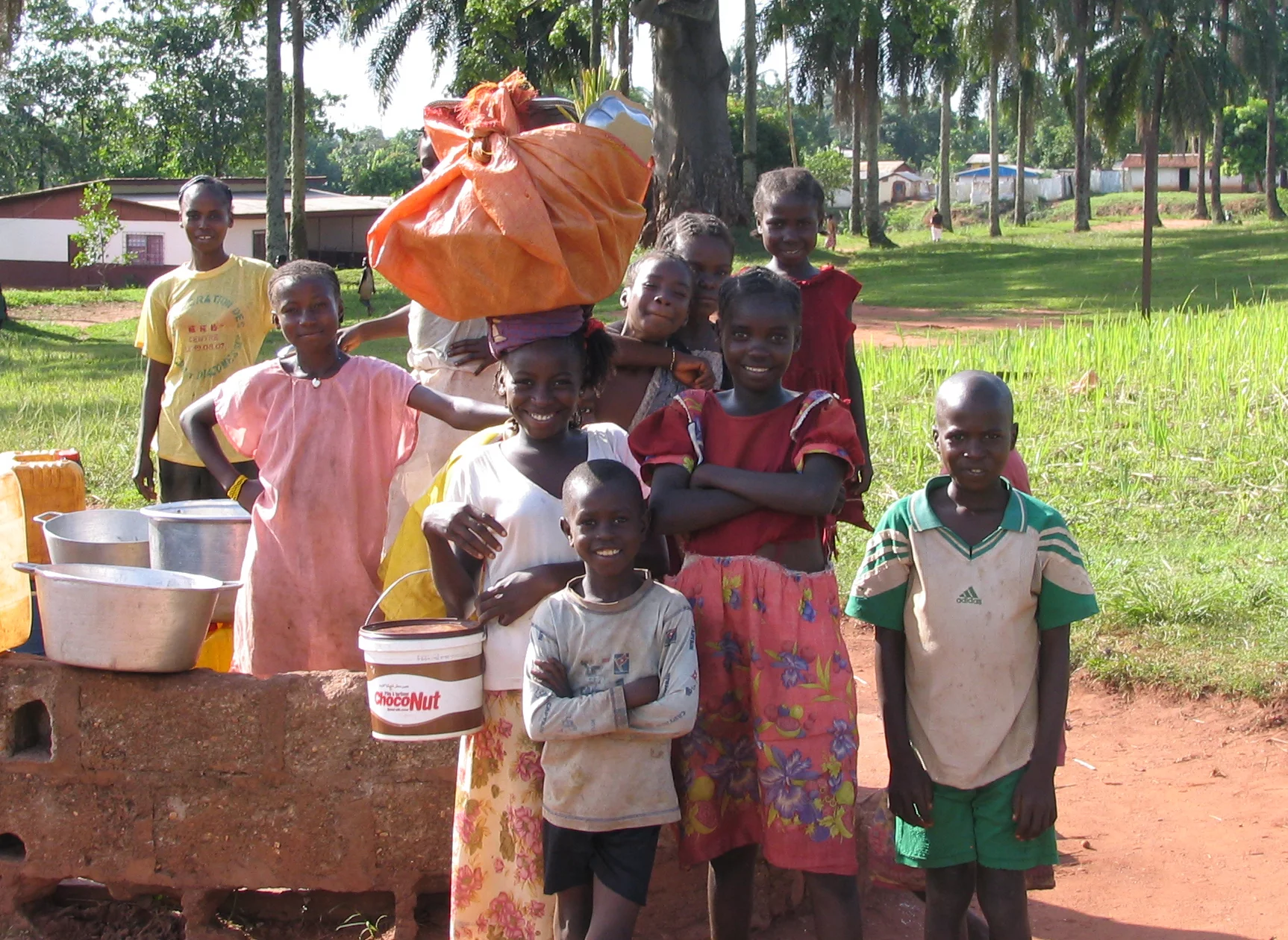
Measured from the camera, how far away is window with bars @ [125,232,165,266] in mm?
30875

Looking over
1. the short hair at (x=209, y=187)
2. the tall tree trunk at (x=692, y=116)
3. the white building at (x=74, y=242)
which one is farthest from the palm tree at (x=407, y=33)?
the short hair at (x=209, y=187)

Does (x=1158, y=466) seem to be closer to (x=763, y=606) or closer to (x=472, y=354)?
(x=472, y=354)

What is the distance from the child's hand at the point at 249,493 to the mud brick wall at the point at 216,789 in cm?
45

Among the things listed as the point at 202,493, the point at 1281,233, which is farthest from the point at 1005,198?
the point at 202,493

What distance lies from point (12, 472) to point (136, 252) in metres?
29.4

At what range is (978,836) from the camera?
2543mm

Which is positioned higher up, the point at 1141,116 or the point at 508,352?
the point at 1141,116

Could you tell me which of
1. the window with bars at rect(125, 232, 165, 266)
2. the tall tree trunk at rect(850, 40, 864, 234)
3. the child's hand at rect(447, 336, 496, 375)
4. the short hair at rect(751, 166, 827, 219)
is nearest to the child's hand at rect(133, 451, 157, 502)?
the child's hand at rect(447, 336, 496, 375)

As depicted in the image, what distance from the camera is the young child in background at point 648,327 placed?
10.2 feet

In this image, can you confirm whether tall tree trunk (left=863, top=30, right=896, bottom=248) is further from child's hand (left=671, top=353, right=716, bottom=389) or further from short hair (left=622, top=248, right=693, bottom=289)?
child's hand (left=671, top=353, right=716, bottom=389)

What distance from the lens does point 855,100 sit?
106ft

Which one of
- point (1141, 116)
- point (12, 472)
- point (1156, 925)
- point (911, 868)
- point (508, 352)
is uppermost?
point (1141, 116)

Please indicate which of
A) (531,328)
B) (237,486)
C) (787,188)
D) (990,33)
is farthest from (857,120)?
(531,328)

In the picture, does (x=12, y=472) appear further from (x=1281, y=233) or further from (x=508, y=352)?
(x=1281, y=233)
